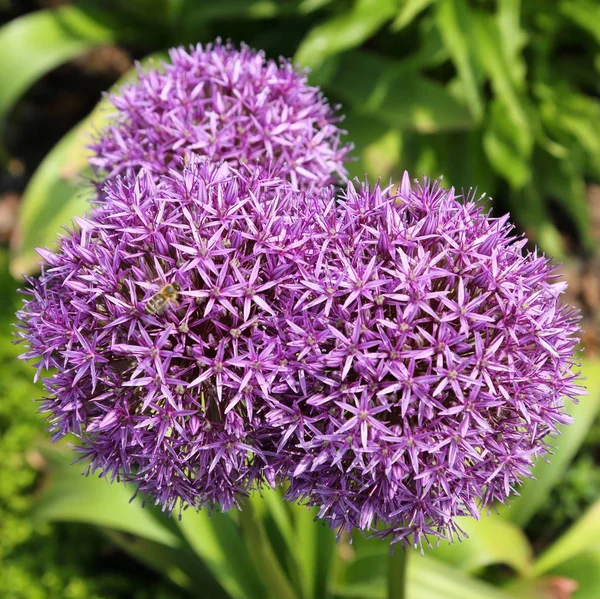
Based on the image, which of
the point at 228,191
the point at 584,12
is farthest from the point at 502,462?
the point at 584,12

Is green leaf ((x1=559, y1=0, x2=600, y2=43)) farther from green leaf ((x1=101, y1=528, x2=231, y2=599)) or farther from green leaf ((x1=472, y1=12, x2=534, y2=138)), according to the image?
green leaf ((x1=101, y1=528, x2=231, y2=599))

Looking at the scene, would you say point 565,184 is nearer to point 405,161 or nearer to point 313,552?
point 405,161

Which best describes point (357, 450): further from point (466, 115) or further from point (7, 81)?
point (7, 81)

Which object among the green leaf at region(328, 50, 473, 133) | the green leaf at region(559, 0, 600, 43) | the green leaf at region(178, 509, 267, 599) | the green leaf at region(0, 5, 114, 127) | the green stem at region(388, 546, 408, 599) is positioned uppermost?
the green leaf at region(0, 5, 114, 127)

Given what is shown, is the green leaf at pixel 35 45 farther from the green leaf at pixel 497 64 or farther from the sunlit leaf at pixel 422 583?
the sunlit leaf at pixel 422 583

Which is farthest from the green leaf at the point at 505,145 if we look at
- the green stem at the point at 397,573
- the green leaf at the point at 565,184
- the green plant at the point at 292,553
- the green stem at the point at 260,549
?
the green stem at the point at 260,549

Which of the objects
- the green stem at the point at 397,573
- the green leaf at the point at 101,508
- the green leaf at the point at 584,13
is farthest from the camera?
the green leaf at the point at 584,13

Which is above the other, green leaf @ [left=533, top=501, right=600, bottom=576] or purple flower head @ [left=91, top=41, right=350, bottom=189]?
purple flower head @ [left=91, top=41, right=350, bottom=189]

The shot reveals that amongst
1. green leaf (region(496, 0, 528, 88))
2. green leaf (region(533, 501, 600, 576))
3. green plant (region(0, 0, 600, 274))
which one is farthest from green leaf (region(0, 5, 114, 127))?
green leaf (region(533, 501, 600, 576))

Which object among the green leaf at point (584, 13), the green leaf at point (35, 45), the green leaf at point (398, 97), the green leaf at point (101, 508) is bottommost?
the green leaf at point (101, 508)
